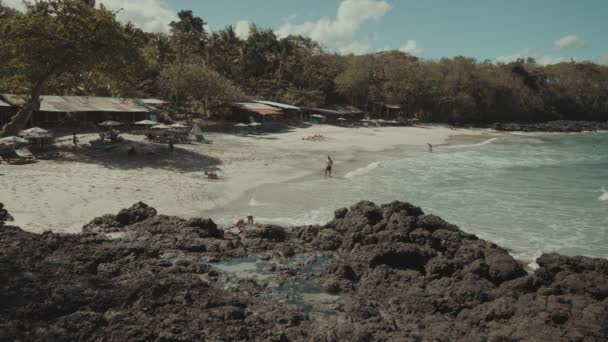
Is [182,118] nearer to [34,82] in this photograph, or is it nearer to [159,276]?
[34,82]

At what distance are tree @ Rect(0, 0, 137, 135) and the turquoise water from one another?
15363mm

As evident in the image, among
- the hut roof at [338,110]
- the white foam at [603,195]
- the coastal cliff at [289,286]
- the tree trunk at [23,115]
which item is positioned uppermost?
the hut roof at [338,110]

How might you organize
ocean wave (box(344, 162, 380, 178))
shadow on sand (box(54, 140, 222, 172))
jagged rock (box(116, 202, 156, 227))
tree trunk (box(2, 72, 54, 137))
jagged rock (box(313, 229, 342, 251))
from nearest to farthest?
jagged rock (box(313, 229, 342, 251)) < jagged rock (box(116, 202, 156, 227)) < shadow on sand (box(54, 140, 222, 172)) < tree trunk (box(2, 72, 54, 137)) < ocean wave (box(344, 162, 380, 178))

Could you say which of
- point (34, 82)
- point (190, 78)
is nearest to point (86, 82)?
point (190, 78)

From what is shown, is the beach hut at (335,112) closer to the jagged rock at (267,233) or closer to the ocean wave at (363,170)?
the ocean wave at (363,170)

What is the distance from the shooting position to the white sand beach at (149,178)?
730 inches

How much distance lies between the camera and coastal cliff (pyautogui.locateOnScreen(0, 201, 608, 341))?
947 cm

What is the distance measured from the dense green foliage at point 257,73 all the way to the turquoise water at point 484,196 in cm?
1653

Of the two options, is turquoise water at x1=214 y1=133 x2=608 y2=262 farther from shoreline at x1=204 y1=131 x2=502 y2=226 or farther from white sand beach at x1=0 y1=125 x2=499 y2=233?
white sand beach at x1=0 y1=125 x2=499 y2=233

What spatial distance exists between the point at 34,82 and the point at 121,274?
25389 millimetres

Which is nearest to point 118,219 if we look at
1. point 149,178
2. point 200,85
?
point 149,178

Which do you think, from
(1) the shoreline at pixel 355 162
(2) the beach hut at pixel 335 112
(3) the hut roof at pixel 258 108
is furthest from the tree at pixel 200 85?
(1) the shoreline at pixel 355 162

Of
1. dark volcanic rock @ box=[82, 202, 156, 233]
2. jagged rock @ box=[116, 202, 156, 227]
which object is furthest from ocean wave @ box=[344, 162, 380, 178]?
dark volcanic rock @ box=[82, 202, 156, 233]

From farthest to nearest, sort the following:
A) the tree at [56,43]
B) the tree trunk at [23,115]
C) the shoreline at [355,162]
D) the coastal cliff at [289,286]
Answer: the tree trunk at [23,115] < the tree at [56,43] < the shoreline at [355,162] < the coastal cliff at [289,286]
